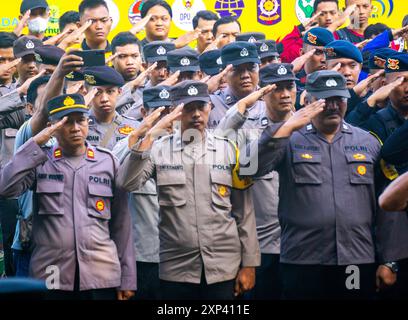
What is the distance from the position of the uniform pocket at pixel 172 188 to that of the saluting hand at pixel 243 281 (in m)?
0.65

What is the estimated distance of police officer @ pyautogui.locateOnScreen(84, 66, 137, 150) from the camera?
904 centimetres

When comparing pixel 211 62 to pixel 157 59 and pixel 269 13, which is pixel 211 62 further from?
pixel 269 13

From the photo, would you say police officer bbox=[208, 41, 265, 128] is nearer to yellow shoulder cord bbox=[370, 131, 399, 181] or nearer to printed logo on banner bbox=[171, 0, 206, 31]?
yellow shoulder cord bbox=[370, 131, 399, 181]

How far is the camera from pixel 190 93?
793 cm

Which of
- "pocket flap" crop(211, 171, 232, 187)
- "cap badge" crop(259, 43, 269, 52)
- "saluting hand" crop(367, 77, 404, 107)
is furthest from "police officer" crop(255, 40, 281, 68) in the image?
"pocket flap" crop(211, 171, 232, 187)

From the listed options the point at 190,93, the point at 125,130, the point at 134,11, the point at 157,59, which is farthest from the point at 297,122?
the point at 134,11

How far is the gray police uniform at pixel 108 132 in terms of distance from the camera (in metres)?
9.01

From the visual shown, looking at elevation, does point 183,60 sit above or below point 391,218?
above

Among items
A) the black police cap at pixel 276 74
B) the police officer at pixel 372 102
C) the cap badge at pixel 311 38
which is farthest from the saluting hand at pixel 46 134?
the cap badge at pixel 311 38

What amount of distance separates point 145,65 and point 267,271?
3.25 m

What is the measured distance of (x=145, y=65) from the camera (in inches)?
440

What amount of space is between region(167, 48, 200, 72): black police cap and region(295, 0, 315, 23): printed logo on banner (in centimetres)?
339

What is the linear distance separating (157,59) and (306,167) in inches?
121
